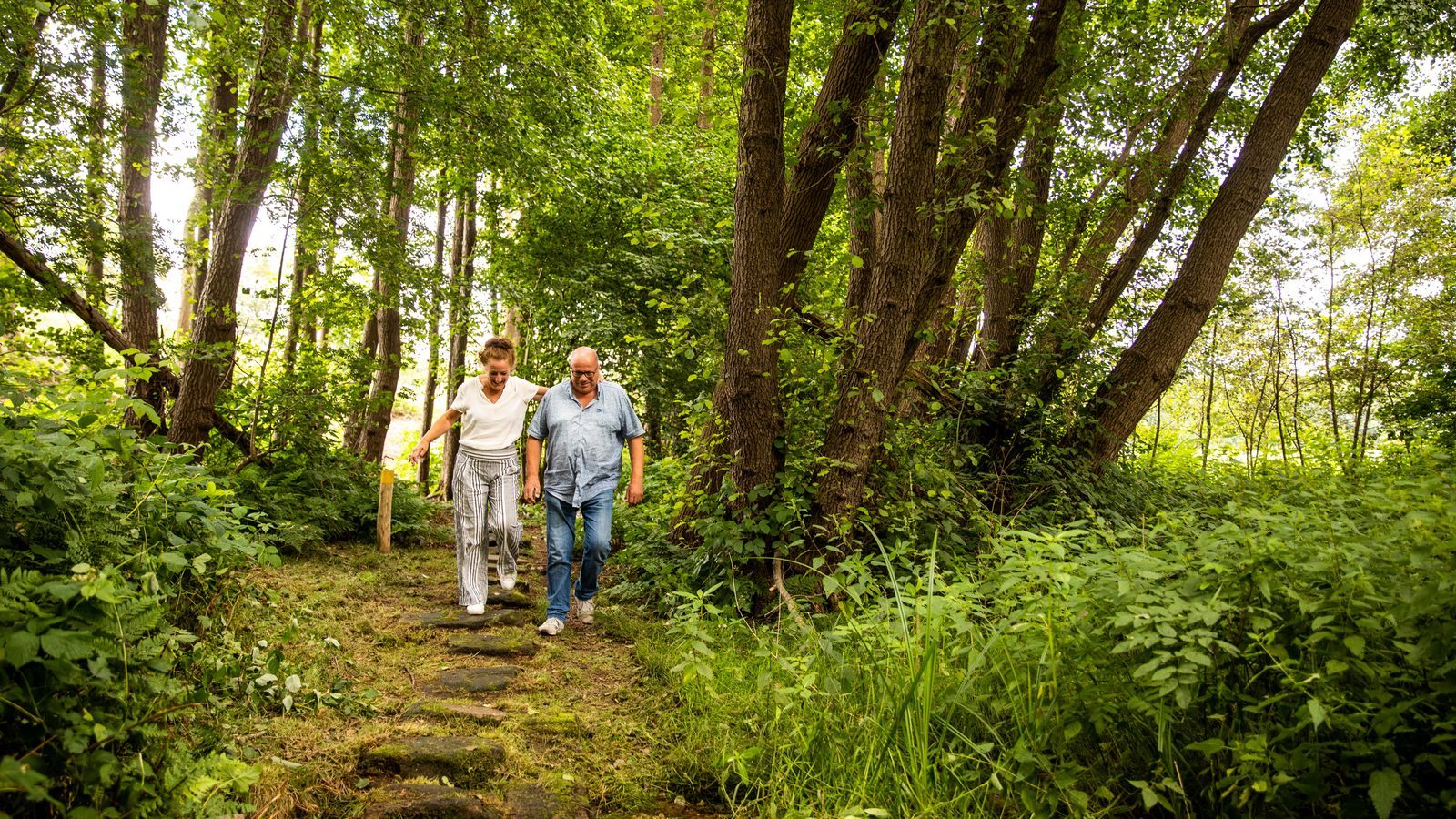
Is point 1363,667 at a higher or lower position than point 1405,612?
lower

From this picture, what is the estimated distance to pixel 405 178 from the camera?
11180 mm

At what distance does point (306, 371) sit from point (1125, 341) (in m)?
10.8

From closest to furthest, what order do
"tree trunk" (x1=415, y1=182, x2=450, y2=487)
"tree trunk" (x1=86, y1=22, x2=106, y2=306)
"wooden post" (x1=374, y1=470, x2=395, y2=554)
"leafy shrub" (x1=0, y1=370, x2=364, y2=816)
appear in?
"leafy shrub" (x1=0, y1=370, x2=364, y2=816) → "tree trunk" (x1=86, y1=22, x2=106, y2=306) → "wooden post" (x1=374, y1=470, x2=395, y2=554) → "tree trunk" (x1=415, y1=182, x2=450, y2=487)

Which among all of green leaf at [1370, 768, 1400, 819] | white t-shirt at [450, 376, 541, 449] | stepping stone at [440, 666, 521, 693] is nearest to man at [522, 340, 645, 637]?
white t-shirt at [450, 376, 541, 449]

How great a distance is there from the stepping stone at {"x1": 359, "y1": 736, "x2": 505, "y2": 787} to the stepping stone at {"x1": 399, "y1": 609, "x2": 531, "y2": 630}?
87.8 inches

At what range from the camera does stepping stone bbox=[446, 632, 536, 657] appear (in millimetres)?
4918

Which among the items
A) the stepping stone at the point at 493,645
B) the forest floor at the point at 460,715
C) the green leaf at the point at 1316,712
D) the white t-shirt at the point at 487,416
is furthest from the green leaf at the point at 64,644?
the white t-shirt at the point at 487,416

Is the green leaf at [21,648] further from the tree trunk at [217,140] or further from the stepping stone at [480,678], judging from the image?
the tree trunk at [217,140]

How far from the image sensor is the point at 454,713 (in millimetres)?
3717

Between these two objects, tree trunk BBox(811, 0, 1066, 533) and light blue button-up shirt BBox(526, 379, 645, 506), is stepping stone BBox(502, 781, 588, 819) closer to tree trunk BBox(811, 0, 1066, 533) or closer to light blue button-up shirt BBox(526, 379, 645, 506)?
tree trunk BBox(811, 0, 1066, 533)

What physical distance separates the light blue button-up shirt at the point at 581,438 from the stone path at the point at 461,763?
55.7 inches

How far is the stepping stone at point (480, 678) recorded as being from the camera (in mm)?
4238

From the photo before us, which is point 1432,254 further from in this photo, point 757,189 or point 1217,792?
point 1217,792

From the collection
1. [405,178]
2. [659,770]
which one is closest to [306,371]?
[405,178]
